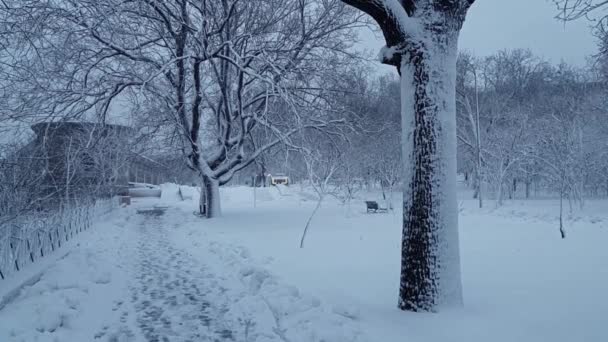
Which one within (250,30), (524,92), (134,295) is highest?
(524,92)

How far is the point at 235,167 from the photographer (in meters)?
20.3

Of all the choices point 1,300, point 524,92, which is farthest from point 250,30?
point 524,92

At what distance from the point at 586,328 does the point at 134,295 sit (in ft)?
20.7

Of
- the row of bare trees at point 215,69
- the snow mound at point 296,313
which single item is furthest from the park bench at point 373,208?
the snow mound at point 296,313

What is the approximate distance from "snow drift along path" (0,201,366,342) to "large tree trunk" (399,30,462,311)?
1.05 meters

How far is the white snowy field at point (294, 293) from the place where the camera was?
15.6ft

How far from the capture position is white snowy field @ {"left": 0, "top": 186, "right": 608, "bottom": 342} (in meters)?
4.74

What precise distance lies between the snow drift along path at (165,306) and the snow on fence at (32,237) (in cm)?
64

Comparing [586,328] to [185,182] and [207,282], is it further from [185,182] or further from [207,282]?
[185,182]

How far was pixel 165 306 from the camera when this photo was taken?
614 cm

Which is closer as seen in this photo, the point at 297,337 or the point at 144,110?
the point at 297,337

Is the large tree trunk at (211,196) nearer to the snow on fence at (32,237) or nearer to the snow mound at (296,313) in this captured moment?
the snow on fence at (32,237)

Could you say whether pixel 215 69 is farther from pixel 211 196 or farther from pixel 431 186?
pixel 431 186

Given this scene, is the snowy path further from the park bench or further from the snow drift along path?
the park bench
